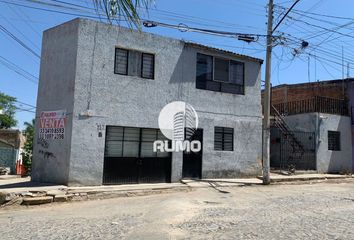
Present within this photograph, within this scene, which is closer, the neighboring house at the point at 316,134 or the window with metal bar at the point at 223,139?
the window with metal bar at the point at 223,139

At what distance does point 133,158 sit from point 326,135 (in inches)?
516

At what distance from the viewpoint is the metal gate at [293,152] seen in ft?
72.1

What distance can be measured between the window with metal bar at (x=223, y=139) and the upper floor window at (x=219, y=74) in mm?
1931

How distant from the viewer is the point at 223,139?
699 inches

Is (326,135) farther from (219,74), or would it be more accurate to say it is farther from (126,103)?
(126,103)

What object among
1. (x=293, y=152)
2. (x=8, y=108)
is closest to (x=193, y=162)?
(x=293, y=152)

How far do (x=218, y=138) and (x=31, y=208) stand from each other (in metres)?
9.24

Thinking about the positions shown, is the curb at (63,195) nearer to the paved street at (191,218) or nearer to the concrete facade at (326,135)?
the paved street at (191,218)

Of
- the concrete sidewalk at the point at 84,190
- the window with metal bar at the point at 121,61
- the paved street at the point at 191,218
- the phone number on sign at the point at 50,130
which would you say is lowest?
the paved street at the point at 191,218

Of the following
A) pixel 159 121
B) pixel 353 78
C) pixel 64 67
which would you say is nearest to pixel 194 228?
pixel 159 121

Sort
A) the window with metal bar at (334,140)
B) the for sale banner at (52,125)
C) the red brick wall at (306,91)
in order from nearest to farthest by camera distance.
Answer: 1. the for sale banner at (52,125)
2. the window with metal bar at (334,140)
3. the red brick wall at (306,91)

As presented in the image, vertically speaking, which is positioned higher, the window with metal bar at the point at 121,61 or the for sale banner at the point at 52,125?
the window with metal bar at the point at 121,61

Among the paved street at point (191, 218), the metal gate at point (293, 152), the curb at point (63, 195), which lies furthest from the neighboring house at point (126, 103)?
the metal gate at point (293, 152)

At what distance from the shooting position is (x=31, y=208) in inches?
437
